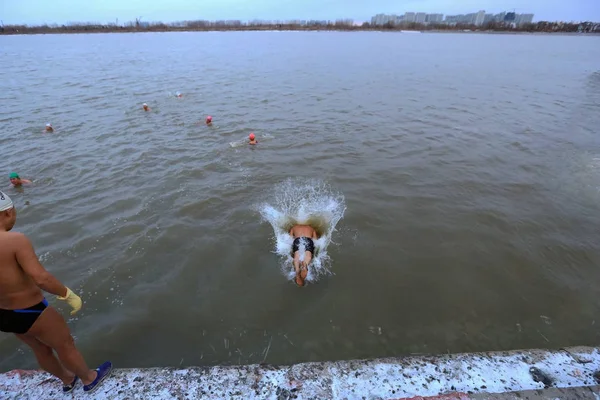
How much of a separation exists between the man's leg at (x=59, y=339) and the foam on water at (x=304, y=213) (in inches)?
126

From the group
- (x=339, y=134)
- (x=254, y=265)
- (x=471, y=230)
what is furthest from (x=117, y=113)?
(x=471, y=230)

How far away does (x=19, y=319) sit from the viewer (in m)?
2.67

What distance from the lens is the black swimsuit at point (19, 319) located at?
264 centimetres

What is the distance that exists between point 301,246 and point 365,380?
301 centimetres

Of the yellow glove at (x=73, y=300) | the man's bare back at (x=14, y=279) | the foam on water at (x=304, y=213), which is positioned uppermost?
the man's bare back at (x=14, y=279)

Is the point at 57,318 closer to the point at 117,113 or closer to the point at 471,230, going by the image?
the point at 471,230

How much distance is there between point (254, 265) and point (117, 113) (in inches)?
508

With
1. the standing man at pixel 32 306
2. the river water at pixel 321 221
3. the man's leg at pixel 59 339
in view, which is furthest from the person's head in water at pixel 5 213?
the river water at pixel 321 221

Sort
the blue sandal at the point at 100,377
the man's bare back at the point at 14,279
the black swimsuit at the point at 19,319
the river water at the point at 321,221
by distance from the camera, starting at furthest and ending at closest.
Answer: the river water at the point at 321,221
the blue sandal at the point at 100,377
the black swimsuit at the point at 19,319
the man's bare back at the point at 14,279

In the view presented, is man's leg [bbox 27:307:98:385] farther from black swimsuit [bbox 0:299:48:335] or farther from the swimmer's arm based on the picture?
the swimmer's arm

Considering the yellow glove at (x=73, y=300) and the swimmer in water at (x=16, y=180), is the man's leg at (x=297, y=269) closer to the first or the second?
the yellow glove at (x=73, y=300)

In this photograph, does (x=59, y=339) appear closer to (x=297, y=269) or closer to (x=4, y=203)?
(x=4, y=203)

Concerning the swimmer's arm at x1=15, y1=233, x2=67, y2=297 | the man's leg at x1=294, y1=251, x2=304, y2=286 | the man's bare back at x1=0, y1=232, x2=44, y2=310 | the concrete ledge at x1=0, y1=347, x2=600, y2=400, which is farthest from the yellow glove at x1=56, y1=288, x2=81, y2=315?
the man's leg at x1=294, y1=251, x2=304, y2=286

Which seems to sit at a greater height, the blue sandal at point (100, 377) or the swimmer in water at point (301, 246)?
the blue sandal at point (100, 377)
